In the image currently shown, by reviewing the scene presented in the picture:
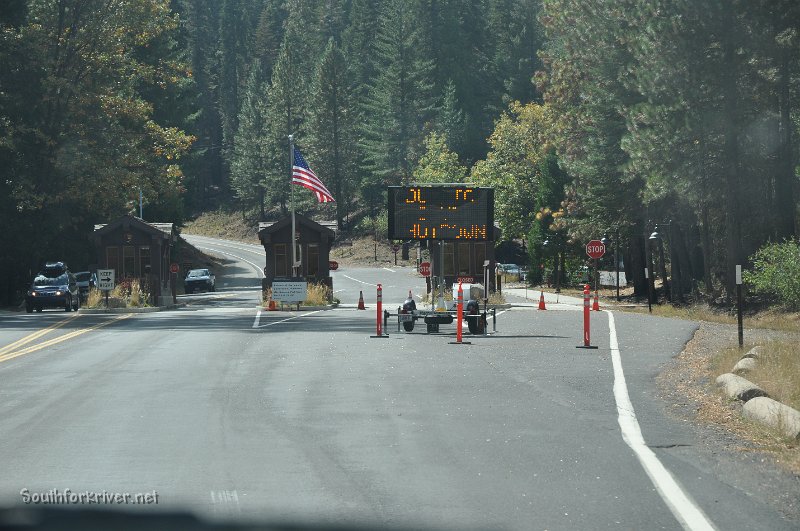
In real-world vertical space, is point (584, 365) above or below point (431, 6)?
below

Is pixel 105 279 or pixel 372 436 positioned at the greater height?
pixel 105 279

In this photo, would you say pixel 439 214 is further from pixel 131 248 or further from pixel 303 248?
pixel 131 248

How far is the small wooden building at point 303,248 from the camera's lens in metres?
58.9

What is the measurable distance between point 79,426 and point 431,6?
405 feet

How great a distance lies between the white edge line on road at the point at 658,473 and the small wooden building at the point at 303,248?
140ft

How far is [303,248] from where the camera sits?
196 feet

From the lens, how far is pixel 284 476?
1016 cm

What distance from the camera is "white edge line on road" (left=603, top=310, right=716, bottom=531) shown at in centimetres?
853

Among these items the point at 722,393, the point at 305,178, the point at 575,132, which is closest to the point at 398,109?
the point at 575,132

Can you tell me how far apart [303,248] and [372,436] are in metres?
47.5

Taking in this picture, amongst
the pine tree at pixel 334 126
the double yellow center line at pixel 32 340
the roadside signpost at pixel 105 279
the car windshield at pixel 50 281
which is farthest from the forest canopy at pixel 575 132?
the double yellow center line at pixel 32 340

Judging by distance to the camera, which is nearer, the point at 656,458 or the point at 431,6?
the point at 656,458

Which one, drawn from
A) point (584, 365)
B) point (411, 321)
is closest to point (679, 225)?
point (411, 321)

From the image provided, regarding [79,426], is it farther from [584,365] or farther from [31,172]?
[31,172]
